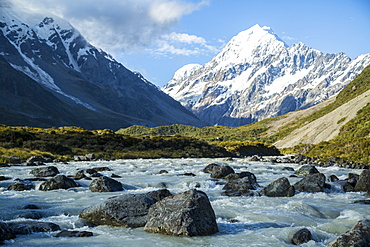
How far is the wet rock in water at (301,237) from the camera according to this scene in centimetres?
1049

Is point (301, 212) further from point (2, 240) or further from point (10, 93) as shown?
point (10, 93)

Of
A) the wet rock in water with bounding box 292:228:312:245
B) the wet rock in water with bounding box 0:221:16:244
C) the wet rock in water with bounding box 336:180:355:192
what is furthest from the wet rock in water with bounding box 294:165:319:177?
the wet rock in water with bounding box 0:221:16:244

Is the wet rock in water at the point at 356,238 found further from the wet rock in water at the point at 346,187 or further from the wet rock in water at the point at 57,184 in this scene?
the wet rock in water at the point at 57,184

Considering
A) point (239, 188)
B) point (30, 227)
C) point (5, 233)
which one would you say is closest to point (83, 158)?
point (239, 188)

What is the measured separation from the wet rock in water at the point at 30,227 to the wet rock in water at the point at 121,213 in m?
1.46

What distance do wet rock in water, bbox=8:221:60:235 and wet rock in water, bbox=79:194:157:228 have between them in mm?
1456

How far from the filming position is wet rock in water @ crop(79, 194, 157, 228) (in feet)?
39.9

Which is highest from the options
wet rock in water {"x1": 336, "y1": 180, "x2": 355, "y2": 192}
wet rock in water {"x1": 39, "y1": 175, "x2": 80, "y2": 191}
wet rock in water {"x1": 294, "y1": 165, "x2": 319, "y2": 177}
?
wet rock in water {"x1": 294, "y1": 165, "x2": 319, "y2": 177}

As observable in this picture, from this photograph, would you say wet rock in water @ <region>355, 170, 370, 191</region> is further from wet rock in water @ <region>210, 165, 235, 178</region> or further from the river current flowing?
wet rock in water @ <region>210, 165, 235, 178</region>

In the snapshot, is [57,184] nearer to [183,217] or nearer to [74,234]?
[74,234]

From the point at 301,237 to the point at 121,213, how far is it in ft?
20.5

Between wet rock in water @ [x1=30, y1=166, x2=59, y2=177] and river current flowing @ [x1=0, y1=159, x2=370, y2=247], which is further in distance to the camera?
wet rock in water @ [x1=30, y1=166, x2=59, y2=177]

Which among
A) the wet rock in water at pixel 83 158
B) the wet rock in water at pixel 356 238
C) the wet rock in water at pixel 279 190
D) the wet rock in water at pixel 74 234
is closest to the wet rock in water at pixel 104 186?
the wet rock in water at pixel 74 234

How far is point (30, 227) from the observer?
11.1 metres
